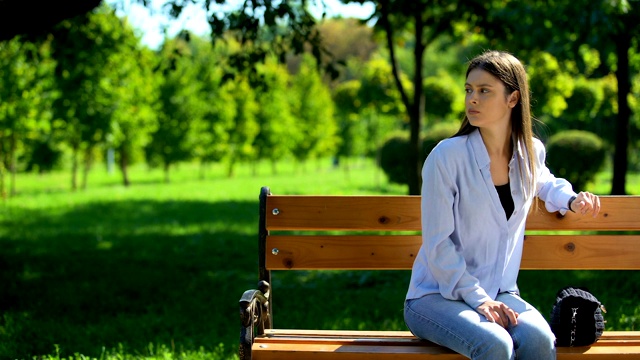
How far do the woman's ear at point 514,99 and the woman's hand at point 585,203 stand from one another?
17.9 inches

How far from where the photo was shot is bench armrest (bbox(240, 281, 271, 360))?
9.21ft

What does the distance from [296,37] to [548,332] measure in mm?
4330

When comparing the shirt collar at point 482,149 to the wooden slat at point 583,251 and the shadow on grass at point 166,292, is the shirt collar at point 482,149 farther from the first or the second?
the shadow on grass at point 166,292

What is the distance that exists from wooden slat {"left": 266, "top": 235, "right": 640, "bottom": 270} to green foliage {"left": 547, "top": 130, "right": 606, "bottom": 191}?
13.6m

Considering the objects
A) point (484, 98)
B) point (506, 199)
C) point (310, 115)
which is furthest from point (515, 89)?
point (310, 115)

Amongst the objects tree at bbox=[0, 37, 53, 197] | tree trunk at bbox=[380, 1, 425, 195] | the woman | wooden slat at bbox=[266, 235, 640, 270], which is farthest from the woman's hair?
tree at bbox=[0, 37, 53, 197]

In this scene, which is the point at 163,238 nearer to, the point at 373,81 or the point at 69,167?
the point at 373,81

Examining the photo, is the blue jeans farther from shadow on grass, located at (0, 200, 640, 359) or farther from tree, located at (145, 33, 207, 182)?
tree, located at (145, 33, 207, 182)

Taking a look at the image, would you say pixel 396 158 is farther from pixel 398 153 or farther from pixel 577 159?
pixel 577 159

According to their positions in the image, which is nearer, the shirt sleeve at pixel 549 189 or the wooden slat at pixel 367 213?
the shirt sleeve at pixel 549 189

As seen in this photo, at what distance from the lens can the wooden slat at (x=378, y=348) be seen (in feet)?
9.06

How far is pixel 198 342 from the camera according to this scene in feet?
15.5

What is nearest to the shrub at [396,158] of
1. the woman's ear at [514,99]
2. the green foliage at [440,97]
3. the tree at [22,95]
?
the green foliage at [440,97]

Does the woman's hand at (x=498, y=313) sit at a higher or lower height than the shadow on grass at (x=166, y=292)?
higher
